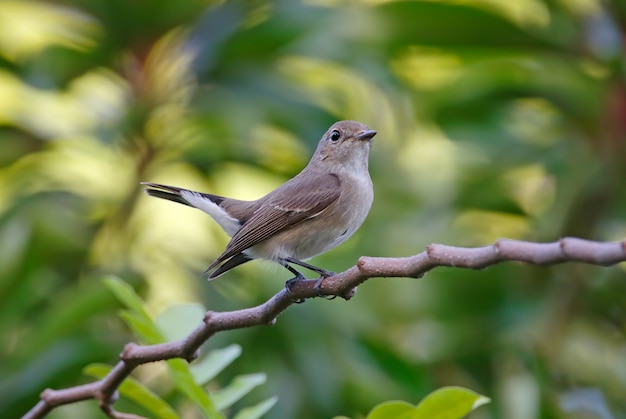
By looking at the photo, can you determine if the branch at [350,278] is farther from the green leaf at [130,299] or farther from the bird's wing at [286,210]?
the bird's wing at [286,210]

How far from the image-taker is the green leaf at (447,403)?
1688 millimetres

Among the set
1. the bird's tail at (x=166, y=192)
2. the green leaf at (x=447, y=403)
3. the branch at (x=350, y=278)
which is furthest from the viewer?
the bird's tail at (x=166, y=192)

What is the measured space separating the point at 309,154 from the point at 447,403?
2807mm

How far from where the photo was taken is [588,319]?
423cm

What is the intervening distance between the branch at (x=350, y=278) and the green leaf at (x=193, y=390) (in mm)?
131

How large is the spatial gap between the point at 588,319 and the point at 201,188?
6.52 ft

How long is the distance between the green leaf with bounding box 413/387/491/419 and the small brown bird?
1253 mm

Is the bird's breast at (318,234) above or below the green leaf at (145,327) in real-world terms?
above

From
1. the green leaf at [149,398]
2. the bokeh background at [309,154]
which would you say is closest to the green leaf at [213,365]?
the green leaf at [149,398]

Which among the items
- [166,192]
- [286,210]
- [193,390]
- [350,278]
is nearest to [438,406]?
[350,278]

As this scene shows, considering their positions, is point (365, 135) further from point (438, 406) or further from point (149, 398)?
point (438, 406)

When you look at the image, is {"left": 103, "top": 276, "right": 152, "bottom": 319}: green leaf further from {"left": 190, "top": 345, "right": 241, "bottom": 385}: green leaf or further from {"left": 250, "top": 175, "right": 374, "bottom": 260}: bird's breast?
{"left": 250, "top": 175, "right": 374, "bottom": 260}: bird's breast

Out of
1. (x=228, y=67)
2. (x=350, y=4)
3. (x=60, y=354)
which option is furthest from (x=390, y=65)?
(x=60, y=354)

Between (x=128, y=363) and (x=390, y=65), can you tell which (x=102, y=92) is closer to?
(x=390, y=65)
